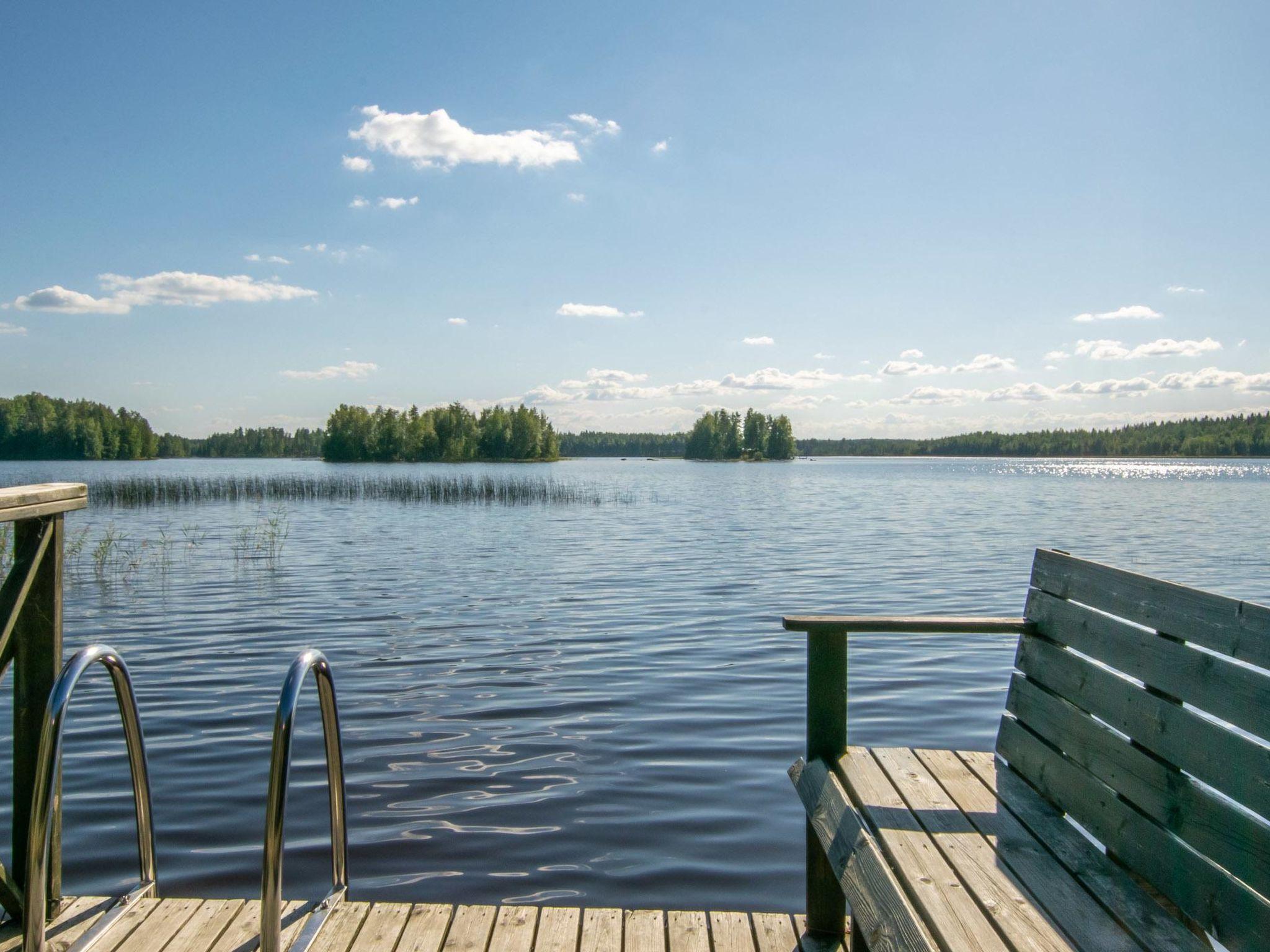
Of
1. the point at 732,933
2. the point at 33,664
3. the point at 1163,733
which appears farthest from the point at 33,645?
the point at 1163,733

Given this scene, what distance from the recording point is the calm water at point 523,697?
4918mm

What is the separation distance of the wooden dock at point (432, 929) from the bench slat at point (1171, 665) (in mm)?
1485

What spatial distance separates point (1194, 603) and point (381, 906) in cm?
299

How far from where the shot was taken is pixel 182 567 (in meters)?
16.9

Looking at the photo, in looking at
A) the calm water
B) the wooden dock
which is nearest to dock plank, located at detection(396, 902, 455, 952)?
the wooden dock

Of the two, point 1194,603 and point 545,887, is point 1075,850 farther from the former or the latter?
point 545,887

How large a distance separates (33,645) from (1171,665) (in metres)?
3.62

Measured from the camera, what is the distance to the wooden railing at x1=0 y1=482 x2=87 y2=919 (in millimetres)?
3172

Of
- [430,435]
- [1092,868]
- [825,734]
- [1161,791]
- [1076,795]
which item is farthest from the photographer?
[430,435]

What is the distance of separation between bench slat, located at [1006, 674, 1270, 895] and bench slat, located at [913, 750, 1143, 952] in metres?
0.25

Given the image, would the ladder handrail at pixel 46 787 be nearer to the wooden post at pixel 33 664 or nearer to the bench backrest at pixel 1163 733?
the wooden post at pixel 33 664

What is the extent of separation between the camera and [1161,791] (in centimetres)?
244

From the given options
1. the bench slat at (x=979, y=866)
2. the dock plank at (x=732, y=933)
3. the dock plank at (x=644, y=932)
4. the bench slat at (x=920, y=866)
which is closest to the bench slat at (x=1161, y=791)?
the bench slat at (x=979, y=866)

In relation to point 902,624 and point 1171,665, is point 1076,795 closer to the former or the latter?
point 1171,665
